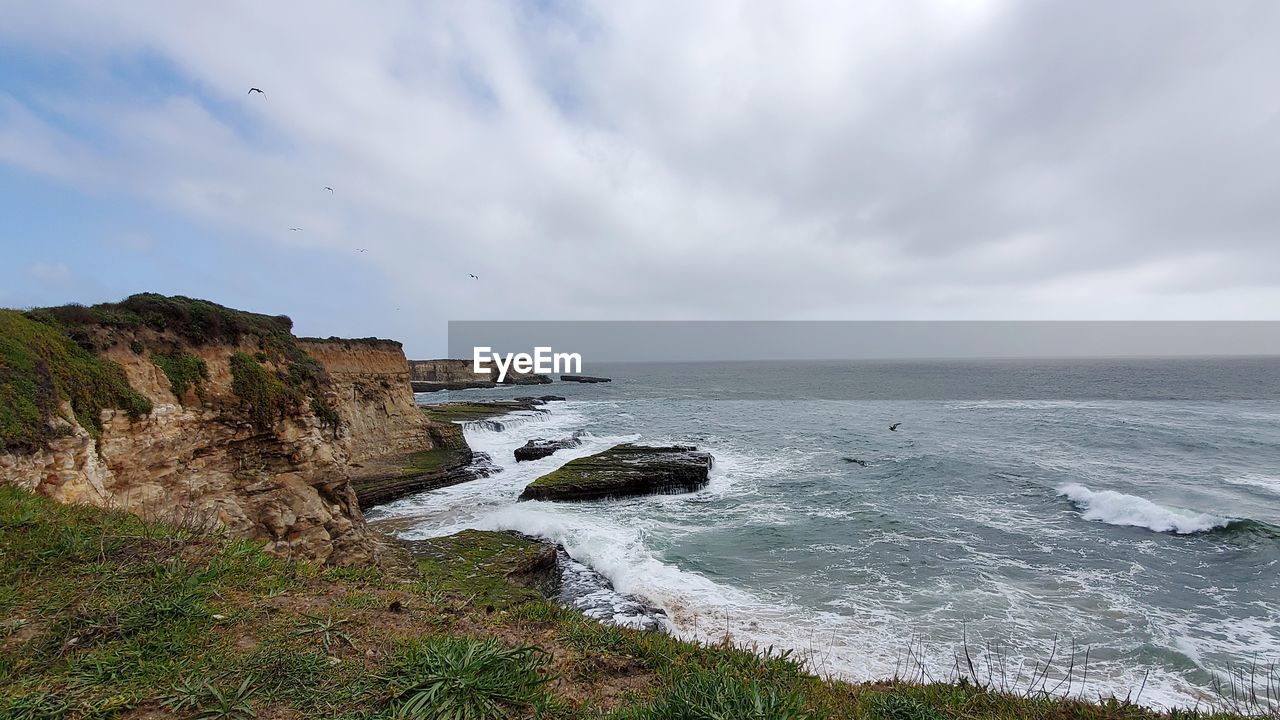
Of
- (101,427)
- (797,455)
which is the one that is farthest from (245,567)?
(797,455)

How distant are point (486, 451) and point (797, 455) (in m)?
18.8

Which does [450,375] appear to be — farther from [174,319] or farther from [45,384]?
[45,384]

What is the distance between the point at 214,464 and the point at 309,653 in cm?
867

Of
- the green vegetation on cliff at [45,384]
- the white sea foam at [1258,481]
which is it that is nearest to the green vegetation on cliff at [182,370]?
the green vegetation on cliff at [45,384]

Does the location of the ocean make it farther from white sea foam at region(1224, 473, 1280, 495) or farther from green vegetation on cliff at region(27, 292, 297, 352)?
green vegetation on cliff at region(27, 292, 297, 352)

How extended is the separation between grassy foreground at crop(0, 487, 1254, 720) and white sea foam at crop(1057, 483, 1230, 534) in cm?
1812

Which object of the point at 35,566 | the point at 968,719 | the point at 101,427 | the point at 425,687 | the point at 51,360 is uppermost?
the point at 51,360

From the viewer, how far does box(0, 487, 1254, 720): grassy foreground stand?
11.1 feet

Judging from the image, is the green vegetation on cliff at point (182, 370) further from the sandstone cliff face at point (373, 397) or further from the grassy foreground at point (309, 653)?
the sandstone cliff face at point (373, 397)

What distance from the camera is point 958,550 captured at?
1530 centimetres

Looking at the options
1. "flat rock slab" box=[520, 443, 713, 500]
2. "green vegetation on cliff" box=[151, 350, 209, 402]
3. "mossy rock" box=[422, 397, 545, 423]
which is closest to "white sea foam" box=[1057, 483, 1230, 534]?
"flat rock slab" box=[520, 443, 713, 500]

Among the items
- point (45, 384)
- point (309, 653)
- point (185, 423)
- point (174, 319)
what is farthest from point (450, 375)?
point (309, 653)

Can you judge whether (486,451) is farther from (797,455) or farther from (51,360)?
(51,360)

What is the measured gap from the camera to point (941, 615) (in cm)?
1141
